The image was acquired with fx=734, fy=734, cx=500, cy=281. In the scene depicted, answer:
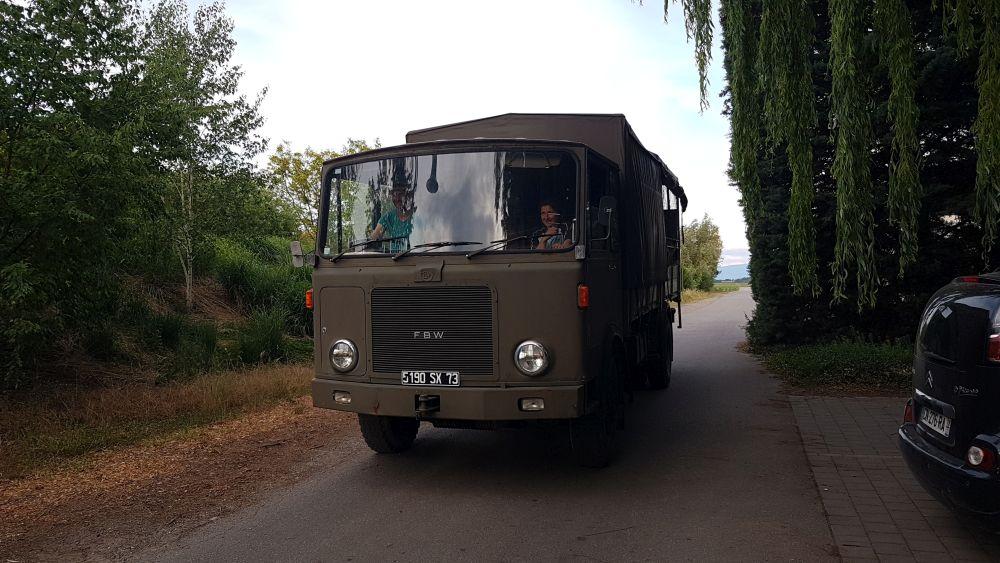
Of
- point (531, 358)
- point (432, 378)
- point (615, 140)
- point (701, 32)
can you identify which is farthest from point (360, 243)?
point (701, 32)

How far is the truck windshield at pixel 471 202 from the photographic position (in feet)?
17.9

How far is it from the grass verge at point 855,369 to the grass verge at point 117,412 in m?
7.18

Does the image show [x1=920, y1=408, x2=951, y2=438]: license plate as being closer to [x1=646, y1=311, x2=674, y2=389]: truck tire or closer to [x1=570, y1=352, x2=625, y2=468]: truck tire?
[x1=570, y1=352, x2=625, y2=468]: truck tire

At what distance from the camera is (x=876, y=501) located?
16.9 feet

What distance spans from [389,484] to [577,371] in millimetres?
1781

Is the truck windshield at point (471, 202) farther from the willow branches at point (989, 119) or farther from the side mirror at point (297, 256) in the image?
the willow branches at point (989, 119)

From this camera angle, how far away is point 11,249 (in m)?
Result: 7.62

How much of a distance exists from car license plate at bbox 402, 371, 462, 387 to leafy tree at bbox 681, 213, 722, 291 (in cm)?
4568

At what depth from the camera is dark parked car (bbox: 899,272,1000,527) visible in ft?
12.1

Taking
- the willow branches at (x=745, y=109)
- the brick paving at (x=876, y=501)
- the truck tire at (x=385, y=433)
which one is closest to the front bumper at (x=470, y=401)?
the truck tire at (x=385, y=433)

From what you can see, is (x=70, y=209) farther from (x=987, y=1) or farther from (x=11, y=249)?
(x=987, y=1)

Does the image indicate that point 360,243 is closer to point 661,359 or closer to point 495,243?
point 495,243

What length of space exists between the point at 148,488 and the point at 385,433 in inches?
75.8

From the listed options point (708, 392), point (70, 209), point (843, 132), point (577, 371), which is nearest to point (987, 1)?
point (843, 132)
